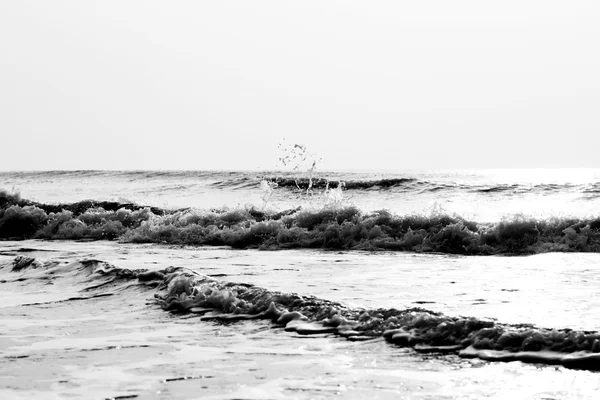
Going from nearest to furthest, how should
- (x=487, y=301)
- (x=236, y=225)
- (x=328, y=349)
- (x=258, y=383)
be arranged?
(x=258, y=383)
(x=328, y=349)
(x=487, y=301)
(x=236, y=225)

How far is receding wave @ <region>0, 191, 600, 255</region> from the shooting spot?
41.7 ft

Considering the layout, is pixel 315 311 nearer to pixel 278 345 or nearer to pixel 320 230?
pixel 278 345

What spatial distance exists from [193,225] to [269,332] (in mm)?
9842

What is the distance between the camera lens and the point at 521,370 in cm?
439

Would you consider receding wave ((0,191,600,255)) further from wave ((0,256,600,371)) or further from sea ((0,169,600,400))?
wave ((0,256,600,371))

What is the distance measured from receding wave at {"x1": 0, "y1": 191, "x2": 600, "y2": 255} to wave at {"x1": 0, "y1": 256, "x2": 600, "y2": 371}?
5.82 meters

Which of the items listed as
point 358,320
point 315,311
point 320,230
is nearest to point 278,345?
point 358,320

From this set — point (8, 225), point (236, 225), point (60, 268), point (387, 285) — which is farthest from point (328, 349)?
point (8, 225)

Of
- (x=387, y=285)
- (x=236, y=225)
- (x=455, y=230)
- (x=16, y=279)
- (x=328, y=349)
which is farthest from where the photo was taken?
(x=236, y=225)

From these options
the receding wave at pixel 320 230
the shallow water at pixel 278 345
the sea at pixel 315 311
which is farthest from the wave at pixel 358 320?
the receding wave at pixel 320 230

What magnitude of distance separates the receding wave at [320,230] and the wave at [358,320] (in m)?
5.82

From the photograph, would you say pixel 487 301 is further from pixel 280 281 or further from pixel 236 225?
pixel 236 225

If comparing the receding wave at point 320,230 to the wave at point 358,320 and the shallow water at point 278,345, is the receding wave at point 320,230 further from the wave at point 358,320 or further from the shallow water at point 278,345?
the wave at point 358,320

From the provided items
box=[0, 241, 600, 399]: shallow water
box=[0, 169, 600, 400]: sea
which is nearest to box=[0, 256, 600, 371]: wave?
box=[0, 169, 600, 400]: sea
